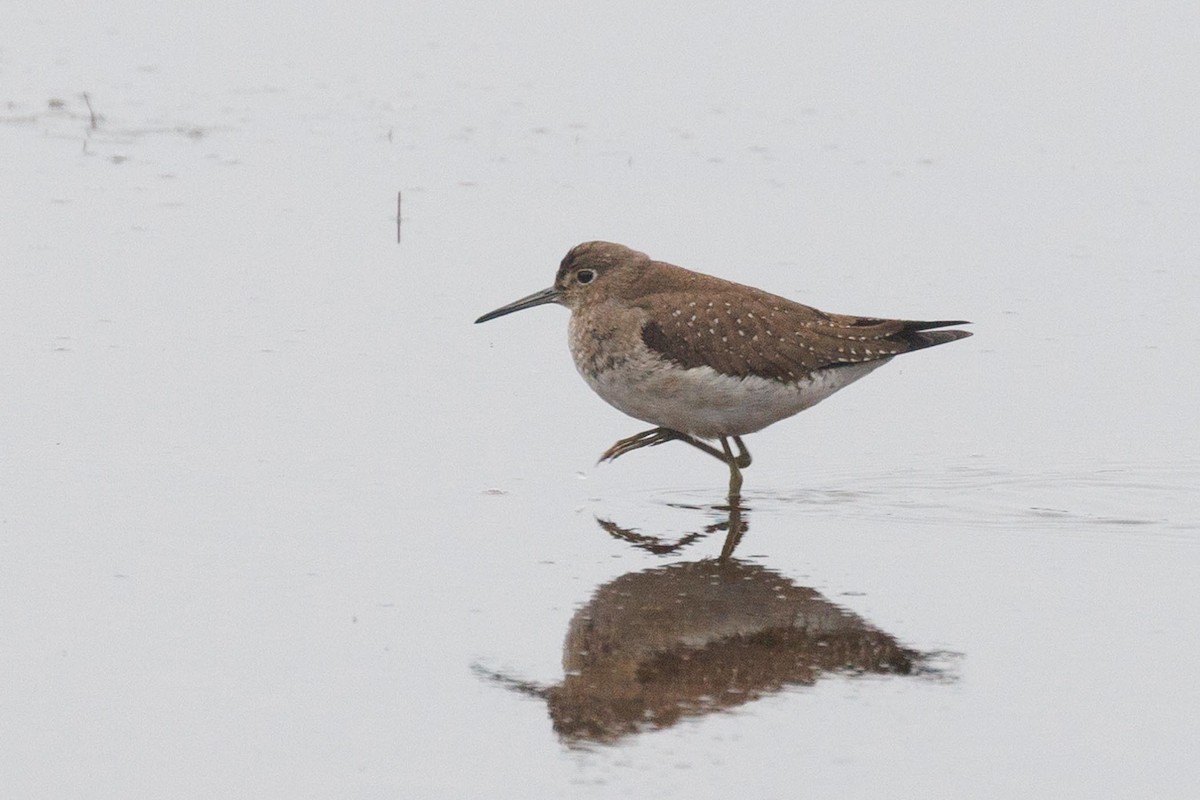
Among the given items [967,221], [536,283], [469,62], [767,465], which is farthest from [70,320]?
[469,62]

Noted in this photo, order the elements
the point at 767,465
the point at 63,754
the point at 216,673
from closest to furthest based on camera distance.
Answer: the point at 63,754 → the point at 216,673 → the point at 767,465

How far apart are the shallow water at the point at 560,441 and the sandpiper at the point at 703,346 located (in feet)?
1.13

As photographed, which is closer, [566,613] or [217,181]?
[566,613]

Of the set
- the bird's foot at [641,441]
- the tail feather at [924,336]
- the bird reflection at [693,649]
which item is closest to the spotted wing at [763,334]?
the tail feather at [924,336]

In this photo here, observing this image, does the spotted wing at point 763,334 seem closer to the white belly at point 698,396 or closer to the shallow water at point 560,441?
the white belly at point 698,396

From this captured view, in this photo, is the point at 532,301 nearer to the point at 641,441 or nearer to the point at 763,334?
the point at 641,441

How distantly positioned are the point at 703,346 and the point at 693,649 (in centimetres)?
231

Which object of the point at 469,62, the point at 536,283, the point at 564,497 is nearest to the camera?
the point at 564,497

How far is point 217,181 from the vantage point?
1291 centimetres

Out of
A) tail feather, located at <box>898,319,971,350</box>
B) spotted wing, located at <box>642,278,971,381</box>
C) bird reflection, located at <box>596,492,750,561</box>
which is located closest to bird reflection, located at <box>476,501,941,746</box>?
bird reflection, located at <box>596,492,750,561</box>

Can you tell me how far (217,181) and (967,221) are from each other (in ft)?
16.0

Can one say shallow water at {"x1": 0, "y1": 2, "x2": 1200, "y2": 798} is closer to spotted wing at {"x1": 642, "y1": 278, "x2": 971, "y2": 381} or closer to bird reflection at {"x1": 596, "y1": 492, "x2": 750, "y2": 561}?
bird reflection at {"x1": 596, "y1": 492, "x2": 750, "y2": 561}

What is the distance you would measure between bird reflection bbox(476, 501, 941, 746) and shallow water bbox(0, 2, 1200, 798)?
0.07ft

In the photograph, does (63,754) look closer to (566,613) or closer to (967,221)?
(566,613)
